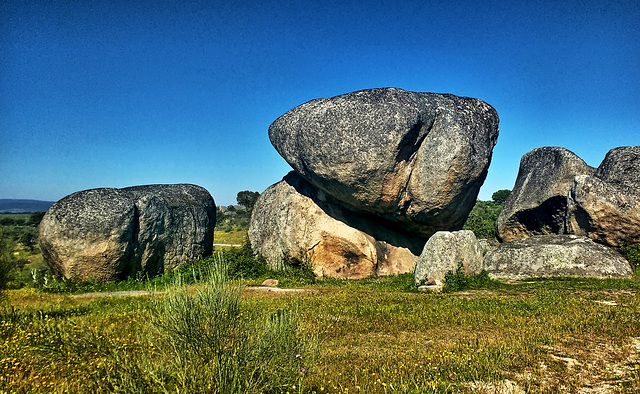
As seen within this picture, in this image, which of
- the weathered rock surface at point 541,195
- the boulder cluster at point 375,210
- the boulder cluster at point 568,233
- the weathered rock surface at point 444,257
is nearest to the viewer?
the weathered rock surface at point 444,257

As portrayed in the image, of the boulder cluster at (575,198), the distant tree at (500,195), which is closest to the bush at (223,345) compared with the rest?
the boulder cluster at (575,198)

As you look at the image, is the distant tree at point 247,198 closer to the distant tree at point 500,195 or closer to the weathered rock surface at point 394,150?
the distant tree at point 500,195

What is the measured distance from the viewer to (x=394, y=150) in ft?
57.5

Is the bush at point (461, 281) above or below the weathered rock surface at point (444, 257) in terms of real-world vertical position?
below

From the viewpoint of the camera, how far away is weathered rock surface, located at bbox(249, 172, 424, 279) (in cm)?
1966

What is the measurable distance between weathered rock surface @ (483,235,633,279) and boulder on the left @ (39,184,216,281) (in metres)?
13.7

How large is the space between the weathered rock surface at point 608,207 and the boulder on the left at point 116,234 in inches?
678

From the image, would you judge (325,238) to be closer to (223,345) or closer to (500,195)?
(223,345)

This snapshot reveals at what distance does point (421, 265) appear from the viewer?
16469mm

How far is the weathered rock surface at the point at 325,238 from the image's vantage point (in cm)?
1966

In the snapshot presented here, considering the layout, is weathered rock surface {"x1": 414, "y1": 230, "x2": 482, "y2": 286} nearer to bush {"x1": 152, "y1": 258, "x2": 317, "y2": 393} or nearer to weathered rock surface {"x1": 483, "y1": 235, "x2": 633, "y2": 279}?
weathered rock surface {"x1": 483, "y1": 235, "x2": 633, "y2": 279}

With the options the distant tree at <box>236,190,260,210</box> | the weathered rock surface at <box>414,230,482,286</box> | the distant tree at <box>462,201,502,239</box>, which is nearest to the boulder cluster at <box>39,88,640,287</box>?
the weathered rock surface at <box>414,230,482,286</box>

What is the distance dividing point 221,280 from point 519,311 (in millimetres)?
8418

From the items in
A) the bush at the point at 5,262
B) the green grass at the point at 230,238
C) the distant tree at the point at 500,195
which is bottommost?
the bush at the point at 5,262
